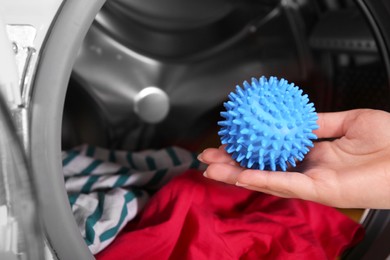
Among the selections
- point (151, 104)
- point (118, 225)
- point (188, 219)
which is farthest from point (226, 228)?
point (151, 104)

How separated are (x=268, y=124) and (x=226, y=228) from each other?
23 centimetres

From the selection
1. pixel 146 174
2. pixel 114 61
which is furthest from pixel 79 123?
pixel 146 174

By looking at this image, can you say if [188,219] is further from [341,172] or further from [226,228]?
[341,172]

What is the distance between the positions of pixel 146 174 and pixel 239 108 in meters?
0.35

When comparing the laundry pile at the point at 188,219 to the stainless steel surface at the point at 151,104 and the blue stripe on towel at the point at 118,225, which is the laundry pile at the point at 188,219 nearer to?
the blue stripe on towel at the point at 118,225

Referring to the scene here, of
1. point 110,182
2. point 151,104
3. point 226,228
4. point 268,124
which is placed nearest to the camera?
point 268,124

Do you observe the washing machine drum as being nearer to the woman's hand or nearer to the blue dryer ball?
the woman's hand

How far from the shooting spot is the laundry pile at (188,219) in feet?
2.13

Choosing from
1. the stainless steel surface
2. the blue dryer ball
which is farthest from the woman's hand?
the stainless steel surface

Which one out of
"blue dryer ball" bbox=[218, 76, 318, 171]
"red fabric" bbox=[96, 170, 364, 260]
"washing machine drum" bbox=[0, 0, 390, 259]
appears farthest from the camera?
"washing machine drum" bbox=[0, 0, 390, 259]

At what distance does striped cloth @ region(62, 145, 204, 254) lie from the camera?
67 centimetres

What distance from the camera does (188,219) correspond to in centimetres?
68

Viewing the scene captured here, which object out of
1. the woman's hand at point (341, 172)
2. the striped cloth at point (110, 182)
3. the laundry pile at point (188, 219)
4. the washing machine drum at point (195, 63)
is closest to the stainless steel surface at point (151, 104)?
the washing machine drum at point (195, 63)

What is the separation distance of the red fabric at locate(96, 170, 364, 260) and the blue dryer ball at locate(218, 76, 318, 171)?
163 millimetres
